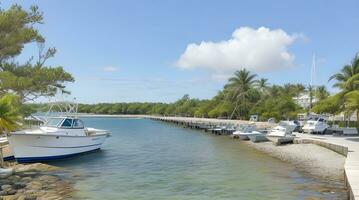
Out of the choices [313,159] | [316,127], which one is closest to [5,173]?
[313,159]

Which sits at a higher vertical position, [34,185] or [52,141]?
[52,141]

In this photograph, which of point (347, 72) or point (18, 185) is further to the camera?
point (347, 72)

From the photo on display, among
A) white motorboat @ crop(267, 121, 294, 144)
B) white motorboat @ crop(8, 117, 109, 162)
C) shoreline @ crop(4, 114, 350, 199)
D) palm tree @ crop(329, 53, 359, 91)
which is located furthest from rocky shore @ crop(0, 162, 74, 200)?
palm tree @ crop(329, 53, 359, 91)

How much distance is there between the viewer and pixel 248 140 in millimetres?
39500

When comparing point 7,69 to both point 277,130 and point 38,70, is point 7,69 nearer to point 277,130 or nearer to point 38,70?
Answer: point 38,70

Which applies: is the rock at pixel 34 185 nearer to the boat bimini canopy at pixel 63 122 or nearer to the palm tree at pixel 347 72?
the boat bimini canopy at pixel 63 122

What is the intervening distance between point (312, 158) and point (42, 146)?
16456mm

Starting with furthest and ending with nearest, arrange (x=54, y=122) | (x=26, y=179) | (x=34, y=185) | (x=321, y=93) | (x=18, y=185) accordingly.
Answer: (x=321, y=93)
(x=54, y=122)
(x=26, y=179)
(x=34, y=185)
(x=18, y=185)

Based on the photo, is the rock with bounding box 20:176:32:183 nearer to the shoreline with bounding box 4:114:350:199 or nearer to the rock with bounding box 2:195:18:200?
the shoreline with bounding box 4:114:350:199

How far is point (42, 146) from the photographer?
23922 millimetres

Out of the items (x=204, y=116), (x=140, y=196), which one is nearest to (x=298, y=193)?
(x=140, y=196)

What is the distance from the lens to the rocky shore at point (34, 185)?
576 inches

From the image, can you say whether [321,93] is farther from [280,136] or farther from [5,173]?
[5,173]

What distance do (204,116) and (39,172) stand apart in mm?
76803
